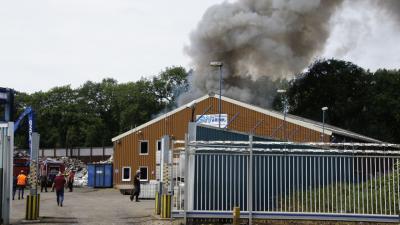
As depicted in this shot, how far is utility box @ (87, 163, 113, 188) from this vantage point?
54.0 metres

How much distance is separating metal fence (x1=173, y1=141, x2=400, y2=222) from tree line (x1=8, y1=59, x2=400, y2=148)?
177 ft

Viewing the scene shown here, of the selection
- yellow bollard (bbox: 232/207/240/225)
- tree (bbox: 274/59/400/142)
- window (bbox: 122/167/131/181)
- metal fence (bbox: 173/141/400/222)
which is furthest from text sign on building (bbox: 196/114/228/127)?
yellow bollard (bbox: 232/207/240/225)

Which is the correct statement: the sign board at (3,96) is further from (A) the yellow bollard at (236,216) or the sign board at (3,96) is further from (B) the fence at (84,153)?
(B) the fence at (84,153)

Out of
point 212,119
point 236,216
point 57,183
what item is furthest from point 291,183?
point 212,119

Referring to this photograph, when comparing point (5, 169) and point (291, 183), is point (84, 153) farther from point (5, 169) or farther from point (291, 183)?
point (291, 183)

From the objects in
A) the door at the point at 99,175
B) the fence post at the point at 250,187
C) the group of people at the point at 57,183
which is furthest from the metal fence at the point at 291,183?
the door at the point at 99,175

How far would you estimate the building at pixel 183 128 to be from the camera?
46938mm

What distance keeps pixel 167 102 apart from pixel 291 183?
259 ft

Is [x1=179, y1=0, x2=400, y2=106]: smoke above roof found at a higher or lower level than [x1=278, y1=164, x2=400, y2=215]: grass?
higher

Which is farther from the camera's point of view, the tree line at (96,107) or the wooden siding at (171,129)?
the tree line at (96,107)

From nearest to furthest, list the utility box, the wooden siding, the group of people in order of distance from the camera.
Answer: the group of people
the wooden siding
the utility box

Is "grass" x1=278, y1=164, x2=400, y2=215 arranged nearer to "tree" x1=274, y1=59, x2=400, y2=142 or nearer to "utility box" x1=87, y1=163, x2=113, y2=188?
"utility box" x1=87, y1=163, x2=113, y2=188

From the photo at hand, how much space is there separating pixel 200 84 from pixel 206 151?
4434 centimetres

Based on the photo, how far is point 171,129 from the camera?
5222cm
